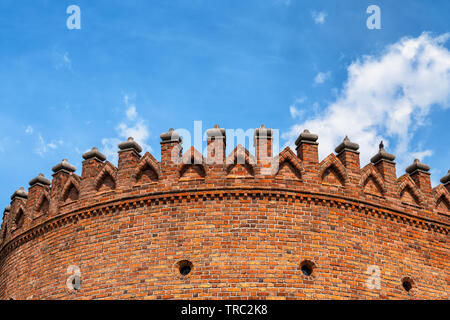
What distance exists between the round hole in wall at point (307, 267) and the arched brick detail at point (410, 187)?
3662 mm

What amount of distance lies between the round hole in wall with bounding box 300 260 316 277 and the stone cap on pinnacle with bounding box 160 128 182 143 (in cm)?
448

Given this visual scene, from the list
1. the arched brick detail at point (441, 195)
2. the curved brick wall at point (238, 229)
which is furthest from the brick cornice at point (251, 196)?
the arched brick detail at point (441, 195)

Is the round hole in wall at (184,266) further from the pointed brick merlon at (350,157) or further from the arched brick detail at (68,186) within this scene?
the pointed brick merlon at (350,157)

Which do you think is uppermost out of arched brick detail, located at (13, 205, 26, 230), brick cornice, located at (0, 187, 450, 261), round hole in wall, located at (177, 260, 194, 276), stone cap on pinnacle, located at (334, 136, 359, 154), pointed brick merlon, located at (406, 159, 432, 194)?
stone cap on pinnacle, located at (334, 136, 359, 154)

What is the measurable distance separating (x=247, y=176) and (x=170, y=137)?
7.68 ft

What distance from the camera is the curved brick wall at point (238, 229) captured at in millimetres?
13211

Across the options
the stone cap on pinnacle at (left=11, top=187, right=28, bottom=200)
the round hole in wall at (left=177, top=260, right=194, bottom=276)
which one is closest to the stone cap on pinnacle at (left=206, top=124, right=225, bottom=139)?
the round hole in wall at (left=177, top=260, right=194, bottom=276)

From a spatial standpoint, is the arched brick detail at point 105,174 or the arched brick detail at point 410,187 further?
the arched brick detail at point 410,187

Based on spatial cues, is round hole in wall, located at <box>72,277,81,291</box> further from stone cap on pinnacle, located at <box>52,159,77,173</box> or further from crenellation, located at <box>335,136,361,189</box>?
crenellation, located at <box>335,136,361,189</box>

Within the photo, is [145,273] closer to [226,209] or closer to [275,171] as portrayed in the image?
[226,209]

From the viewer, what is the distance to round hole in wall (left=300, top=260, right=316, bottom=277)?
43.9 feet

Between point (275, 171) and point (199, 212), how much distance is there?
7.00 feet

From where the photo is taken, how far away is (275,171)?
14.4m

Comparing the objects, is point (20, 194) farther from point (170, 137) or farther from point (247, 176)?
point (247, 176)
